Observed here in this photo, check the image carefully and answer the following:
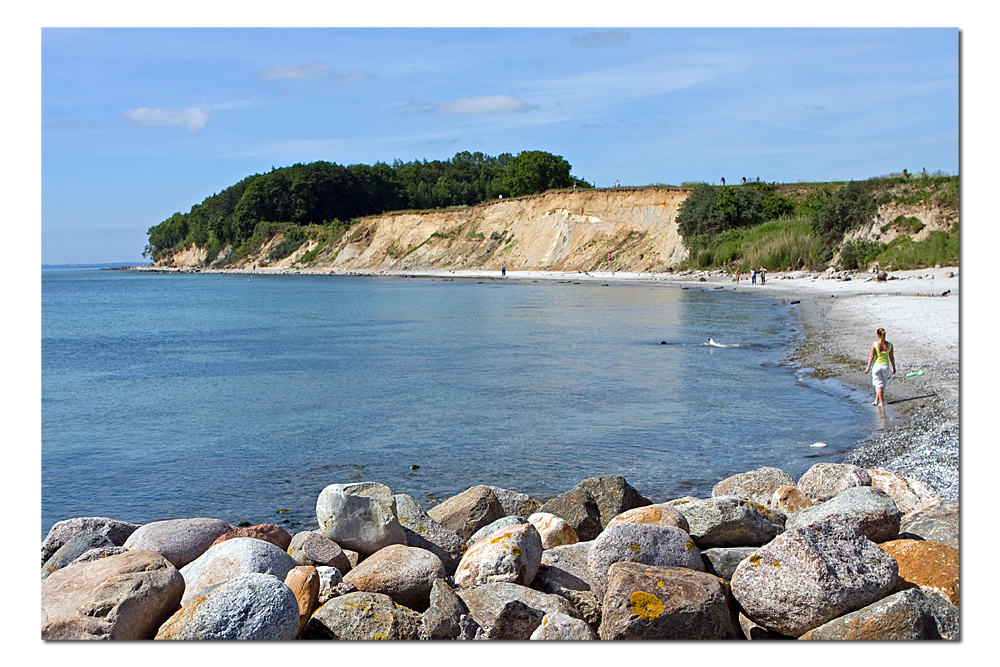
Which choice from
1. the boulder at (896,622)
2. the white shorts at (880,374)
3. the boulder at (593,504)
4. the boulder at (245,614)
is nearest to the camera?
the boulder at (245,614)

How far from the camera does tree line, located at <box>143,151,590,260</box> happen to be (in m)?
121

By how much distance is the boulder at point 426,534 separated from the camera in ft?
20.9

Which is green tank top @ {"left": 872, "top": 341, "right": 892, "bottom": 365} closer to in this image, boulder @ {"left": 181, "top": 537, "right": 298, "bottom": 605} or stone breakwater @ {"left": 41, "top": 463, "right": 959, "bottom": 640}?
stone breakwater @ {"left": 41, "top": 463, "right": 959, "bottom": 640}

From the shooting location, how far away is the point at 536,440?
12.3m

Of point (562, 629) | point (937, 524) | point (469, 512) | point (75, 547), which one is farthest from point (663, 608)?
point (75, 547)

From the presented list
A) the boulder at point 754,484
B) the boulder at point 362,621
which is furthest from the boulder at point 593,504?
the boulder at point 362,621

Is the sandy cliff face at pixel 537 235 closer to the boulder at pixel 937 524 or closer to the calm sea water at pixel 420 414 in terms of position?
the calm sea water at pixel 420 414

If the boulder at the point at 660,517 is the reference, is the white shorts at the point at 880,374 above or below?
→ above

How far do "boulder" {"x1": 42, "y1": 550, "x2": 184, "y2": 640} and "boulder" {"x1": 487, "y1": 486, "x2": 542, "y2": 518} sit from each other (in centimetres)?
365

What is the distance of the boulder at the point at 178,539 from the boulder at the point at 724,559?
359 cm

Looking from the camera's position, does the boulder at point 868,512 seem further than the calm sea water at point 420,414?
No

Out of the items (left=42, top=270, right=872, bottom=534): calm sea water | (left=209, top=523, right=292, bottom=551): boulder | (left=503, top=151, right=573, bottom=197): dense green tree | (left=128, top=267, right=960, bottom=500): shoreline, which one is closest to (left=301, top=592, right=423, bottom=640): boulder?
(left=209, top=523, right=292, bottom=551): boulder

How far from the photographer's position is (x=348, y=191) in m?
123

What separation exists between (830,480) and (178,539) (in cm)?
592
